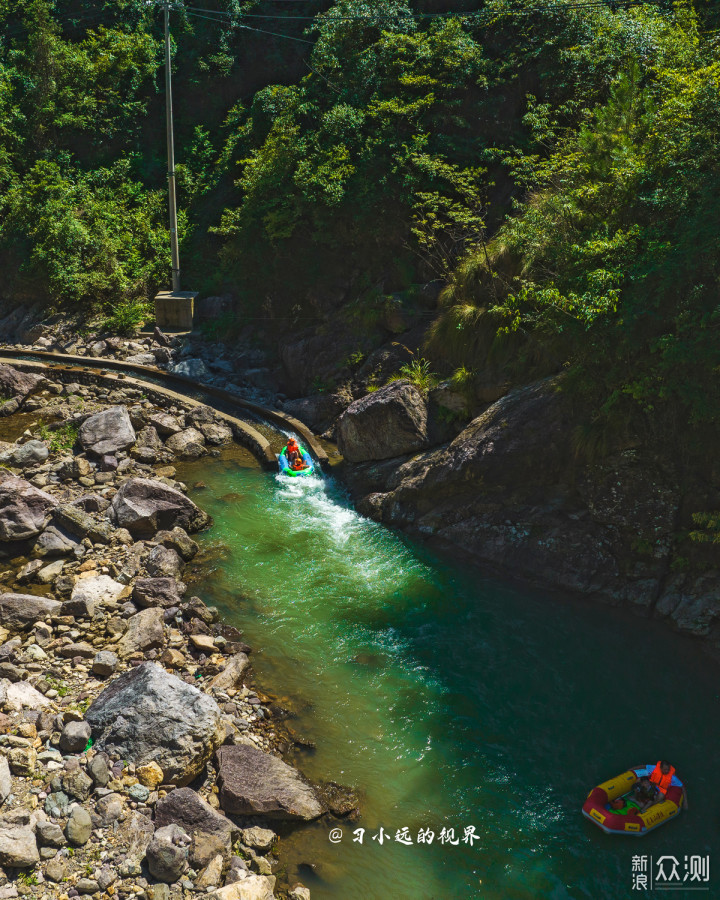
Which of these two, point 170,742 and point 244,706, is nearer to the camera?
point 170,742

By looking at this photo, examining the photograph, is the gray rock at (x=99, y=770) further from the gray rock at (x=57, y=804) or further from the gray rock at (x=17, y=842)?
the gray rock at (x=17, y=842)


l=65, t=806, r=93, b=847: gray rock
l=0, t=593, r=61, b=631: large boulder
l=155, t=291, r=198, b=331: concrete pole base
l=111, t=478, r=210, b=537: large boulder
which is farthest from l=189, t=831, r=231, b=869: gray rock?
l=155, t=291, r=198, b=331: concrete pole base

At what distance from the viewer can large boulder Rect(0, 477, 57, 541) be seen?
1159 cm

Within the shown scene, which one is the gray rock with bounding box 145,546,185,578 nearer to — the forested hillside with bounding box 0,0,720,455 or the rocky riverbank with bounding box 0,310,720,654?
the rocky riverbank with bounding box 0,310,720,654

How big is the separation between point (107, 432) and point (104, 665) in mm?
7638

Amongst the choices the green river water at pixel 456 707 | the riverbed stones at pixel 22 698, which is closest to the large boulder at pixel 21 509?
the green river water at pixel 456 707

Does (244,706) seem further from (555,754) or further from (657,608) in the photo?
(657,608)

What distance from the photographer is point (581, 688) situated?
31.0 ft

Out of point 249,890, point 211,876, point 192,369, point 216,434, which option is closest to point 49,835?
point 211,876

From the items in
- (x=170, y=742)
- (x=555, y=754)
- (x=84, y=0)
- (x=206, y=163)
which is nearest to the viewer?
(x=170, y=742)

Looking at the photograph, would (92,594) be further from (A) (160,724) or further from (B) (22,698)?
(A) (160,724)

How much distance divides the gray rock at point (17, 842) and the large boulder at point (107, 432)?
941cm

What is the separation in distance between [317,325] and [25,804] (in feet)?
48.4

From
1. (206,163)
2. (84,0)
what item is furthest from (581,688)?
(84,0)
